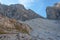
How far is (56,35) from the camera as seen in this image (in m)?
32.1

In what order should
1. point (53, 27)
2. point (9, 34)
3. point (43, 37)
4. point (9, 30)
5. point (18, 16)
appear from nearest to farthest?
point (9, 34) → point (9, 30) → point (43, 37) → point (53, 27) → point (18, 16)

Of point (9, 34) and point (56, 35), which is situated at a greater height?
point (9, 34)

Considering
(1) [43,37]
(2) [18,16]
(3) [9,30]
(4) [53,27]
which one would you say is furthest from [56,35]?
(2) [18,16]

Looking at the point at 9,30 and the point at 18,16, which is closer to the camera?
the point at 9,30

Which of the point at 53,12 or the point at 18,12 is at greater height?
the point at 18,12

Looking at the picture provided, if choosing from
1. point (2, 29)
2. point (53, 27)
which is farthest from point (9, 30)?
point (53, 27)

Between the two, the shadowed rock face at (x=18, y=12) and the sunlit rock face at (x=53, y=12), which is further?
the sunlit rock face at (x=53, y=12)

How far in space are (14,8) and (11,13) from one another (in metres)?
1.95

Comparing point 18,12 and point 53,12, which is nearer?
point 18,12

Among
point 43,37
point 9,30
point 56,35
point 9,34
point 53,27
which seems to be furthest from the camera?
point 53,27

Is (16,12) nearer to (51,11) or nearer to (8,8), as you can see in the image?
(8,8)

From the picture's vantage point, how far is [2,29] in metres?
24.7

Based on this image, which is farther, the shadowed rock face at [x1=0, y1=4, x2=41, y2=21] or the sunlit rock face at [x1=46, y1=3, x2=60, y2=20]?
the sunlit rock face at [x1=46, y1=3, x2=60, y2=20]

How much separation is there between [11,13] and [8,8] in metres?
1.70
